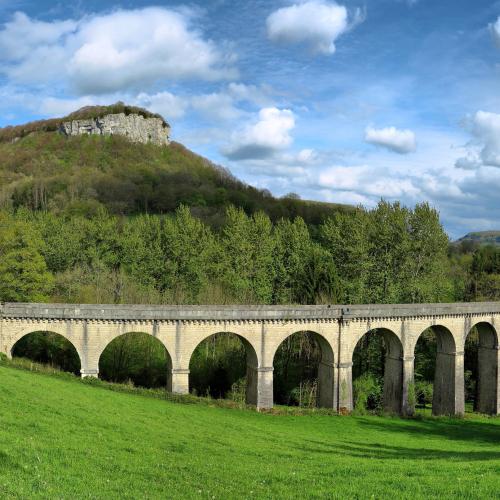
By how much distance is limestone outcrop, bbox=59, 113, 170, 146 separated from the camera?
141125mm

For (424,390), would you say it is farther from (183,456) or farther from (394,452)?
(183,456)

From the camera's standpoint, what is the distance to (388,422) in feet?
121

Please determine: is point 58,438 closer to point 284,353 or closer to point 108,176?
point 284,353

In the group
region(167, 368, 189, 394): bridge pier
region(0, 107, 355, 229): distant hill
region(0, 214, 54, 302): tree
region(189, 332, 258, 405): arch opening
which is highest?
region(0, 107, 355, 229): distant hill

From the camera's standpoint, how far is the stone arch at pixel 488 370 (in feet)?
147

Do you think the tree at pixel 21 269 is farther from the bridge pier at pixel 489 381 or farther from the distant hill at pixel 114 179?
the distant hill at pixel 114 179

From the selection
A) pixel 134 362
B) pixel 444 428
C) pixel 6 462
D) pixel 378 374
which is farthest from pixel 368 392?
pixel 6 462

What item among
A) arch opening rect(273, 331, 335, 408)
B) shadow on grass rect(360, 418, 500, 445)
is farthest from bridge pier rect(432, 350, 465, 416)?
arch opening rect(273, 331, 335, 408)

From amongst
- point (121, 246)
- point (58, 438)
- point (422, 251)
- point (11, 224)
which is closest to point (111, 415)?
point (58, 438)

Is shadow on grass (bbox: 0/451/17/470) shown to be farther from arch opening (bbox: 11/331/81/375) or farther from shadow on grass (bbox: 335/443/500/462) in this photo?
arch opening (bbox: 11/331/81/375)

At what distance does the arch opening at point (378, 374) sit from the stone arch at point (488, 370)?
8851mm

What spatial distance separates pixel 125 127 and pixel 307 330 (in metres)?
125

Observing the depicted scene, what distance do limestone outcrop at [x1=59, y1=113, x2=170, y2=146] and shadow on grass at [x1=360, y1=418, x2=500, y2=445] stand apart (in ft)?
410

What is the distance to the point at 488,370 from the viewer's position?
151 feet
